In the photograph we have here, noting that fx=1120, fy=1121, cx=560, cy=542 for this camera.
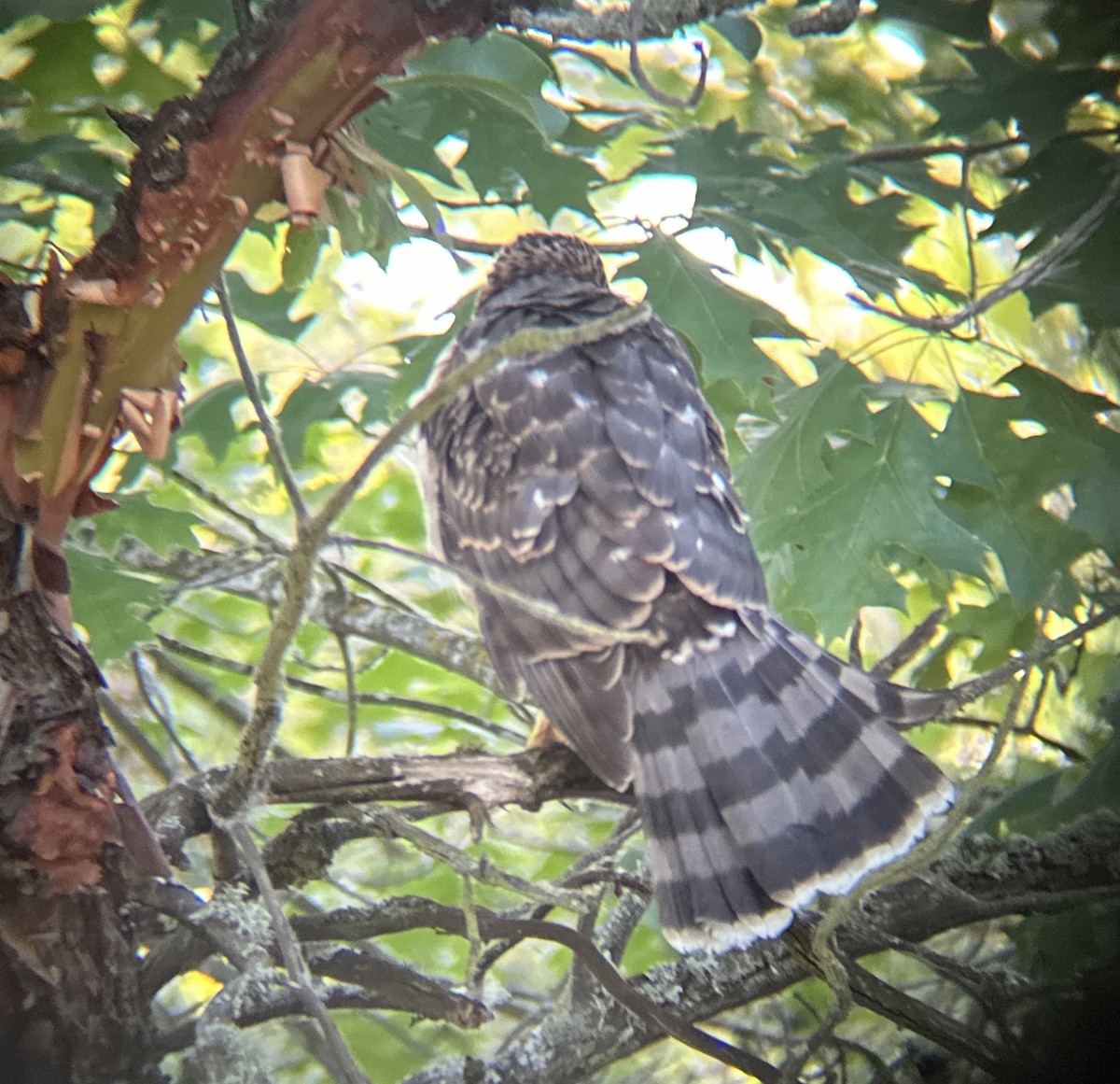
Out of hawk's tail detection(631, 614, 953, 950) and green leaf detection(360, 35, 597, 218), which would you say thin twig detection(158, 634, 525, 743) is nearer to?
hawk's tail detection(631, 614, 953, 950)

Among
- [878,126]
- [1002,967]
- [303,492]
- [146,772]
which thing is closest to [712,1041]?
[1002,967]

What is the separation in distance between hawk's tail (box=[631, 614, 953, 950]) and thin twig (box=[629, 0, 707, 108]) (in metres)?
0.39

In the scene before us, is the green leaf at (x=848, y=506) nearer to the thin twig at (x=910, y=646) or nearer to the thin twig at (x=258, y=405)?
the thin twig at (x=910, y=646)

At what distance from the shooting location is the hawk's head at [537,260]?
0.99 m

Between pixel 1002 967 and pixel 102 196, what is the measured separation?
795 millimetres

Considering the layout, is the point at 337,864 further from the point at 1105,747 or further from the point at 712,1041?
the point at 1105,747

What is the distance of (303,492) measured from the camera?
3.27 ft

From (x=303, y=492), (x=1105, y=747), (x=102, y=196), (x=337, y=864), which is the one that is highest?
(x=102, y=196)

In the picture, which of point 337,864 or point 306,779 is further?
point 337,864

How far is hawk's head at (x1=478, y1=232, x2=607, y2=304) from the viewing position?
0.99 m

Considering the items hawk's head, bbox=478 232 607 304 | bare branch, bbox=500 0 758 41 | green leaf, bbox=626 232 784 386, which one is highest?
hawk's head, bbox=478 232 607 304

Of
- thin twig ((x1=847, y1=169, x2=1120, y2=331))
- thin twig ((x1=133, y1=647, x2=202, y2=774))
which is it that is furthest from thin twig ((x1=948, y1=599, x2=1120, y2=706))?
thin twig ((x1=133, y1=647, x2=202, y2=774))

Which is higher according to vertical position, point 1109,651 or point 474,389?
point 474,389

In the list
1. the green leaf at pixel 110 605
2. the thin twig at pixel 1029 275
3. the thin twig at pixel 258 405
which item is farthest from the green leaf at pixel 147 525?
the thin twig at pixel 1029 275
